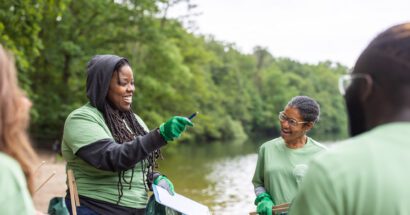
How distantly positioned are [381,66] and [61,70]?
25.7 meters

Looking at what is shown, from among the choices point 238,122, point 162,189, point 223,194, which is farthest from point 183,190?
point 238,122

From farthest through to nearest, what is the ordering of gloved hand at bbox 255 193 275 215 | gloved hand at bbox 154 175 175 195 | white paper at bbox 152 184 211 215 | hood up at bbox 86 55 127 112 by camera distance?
gloved hand at bbox 255 193 275 215, gloved hand at bbox 154 175 175 195, hood up at bbox 86 55 127 112, white paper at bbox 152 184 211 215

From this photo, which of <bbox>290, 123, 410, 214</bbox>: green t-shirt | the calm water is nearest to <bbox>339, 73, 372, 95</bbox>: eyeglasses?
<bbox>290, 123, 410, 214</bbox>: green t-shirt

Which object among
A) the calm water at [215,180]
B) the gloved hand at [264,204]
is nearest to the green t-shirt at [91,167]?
the gloved hand at [264,204]

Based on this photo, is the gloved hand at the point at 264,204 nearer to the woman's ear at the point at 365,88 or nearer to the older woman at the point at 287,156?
the older woman at the point at 287,156

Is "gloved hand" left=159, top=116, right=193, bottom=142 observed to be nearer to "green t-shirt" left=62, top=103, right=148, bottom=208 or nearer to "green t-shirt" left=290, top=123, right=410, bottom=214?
"green t-shirt" left=62, top=103, right=148, bottom=208

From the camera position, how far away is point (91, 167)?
286 centimetres

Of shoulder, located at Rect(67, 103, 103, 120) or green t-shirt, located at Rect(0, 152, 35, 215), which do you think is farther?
shoulder, located at Rect(67, 103, 103, 120)

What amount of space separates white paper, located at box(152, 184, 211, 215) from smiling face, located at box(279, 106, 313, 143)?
1061 mm

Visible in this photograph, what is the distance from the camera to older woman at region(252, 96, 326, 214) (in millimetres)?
3576

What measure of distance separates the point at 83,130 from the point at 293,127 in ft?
5.61

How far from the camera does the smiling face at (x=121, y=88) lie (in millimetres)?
3057

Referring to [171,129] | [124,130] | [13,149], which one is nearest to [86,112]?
[124,130]

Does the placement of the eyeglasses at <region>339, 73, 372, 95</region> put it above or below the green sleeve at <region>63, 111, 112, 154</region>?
above
